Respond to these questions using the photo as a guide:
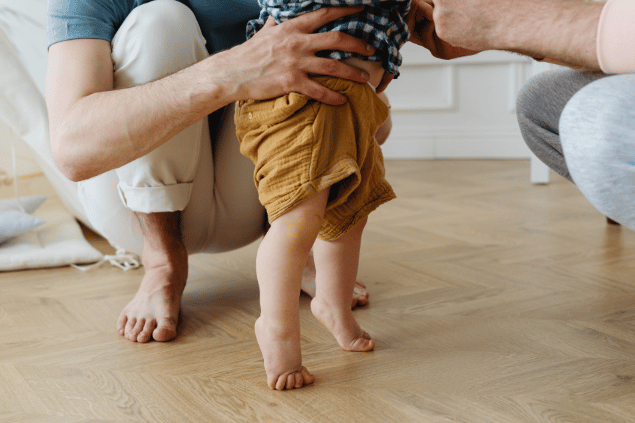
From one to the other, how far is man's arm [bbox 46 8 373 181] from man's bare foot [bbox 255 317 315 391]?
0.30 metres

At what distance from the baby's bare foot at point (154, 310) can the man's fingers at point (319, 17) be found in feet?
1.61

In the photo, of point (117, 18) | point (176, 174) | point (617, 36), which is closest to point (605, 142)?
point (617, 36)

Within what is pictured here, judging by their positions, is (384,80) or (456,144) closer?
(384,80)

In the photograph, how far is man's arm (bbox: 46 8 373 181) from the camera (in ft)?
2.69

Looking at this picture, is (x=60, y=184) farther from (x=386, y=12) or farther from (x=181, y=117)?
(x=386, y=12)

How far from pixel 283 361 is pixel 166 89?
391 mm

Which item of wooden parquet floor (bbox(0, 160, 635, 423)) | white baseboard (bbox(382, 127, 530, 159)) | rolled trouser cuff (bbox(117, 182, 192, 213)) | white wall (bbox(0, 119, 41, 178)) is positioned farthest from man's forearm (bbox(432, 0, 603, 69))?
white baseboard (bbox(382, 127, 530, 159))

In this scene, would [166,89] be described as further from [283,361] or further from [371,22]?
[283,361]

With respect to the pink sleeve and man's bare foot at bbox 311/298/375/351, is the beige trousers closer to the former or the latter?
man's bare foot at bbox 311/298/375/351

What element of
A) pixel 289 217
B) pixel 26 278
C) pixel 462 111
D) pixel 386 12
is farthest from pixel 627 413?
pixel 462 111

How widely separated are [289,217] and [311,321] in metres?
0.29

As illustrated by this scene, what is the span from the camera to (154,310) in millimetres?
1046

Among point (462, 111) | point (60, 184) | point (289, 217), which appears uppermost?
point (289, 217)

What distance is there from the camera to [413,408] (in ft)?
2.40
